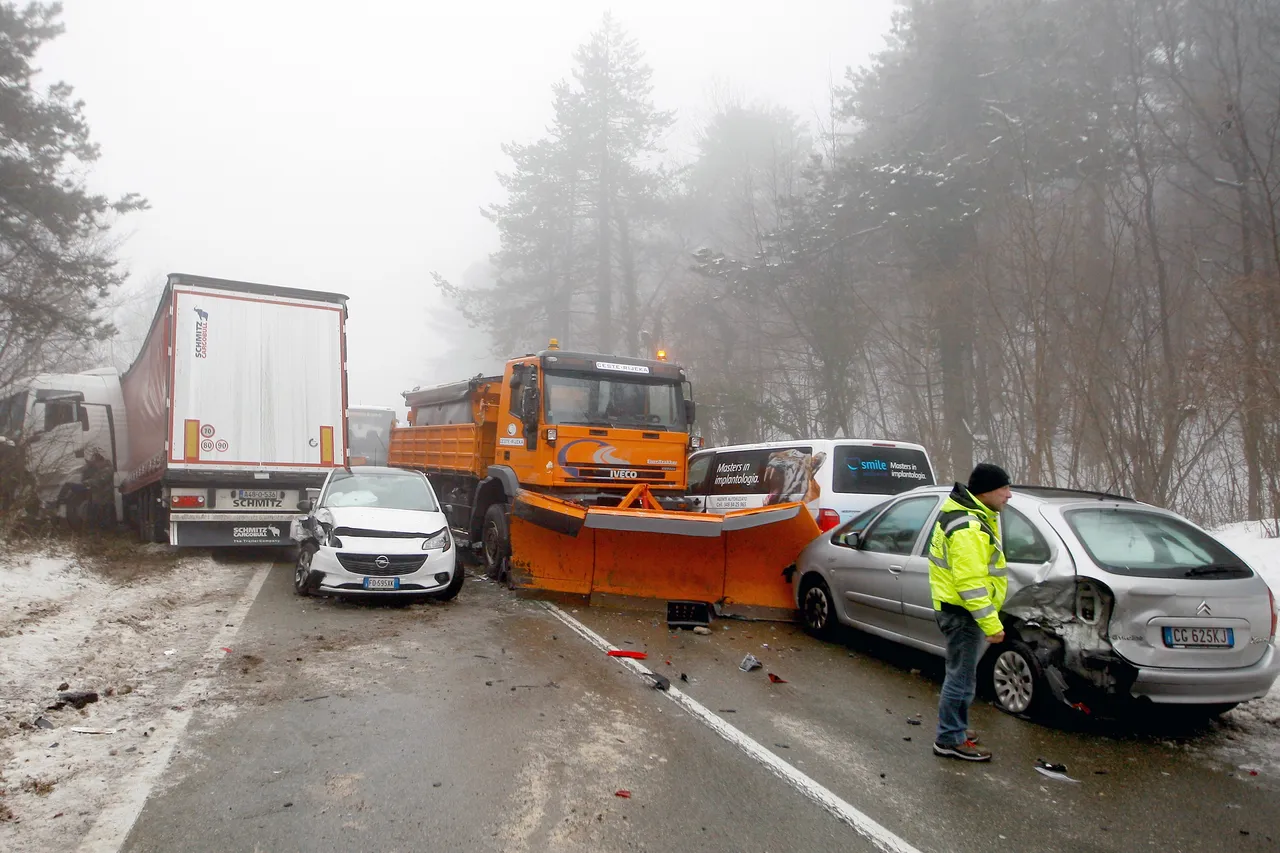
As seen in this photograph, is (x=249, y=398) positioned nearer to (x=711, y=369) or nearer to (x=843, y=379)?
(x=843, y=379)

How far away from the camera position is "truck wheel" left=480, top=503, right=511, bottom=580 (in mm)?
11234

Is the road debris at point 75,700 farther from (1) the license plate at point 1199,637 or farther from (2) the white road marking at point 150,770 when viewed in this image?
(1) the license plate at point 1199,637

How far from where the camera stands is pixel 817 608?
8.51 m

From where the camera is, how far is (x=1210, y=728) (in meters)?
5.74

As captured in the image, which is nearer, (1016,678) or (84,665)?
(1016,678)

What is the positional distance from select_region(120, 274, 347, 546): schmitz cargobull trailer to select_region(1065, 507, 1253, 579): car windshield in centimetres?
1085

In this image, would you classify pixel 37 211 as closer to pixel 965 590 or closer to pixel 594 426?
pixel 594 426

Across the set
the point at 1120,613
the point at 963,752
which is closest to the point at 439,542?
the point at 963,752

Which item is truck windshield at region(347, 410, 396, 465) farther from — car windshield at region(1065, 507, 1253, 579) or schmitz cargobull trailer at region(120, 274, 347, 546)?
car windshield at region(1065, 507, 1253, 579)

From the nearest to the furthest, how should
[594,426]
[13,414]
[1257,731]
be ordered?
[1257,731] → [594,426] → [13,414]

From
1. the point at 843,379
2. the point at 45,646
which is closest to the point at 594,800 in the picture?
the point at 45,646

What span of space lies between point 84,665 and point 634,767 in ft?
15.6

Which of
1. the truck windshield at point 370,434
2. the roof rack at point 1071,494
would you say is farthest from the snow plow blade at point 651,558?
the truck windshield at point 370,434

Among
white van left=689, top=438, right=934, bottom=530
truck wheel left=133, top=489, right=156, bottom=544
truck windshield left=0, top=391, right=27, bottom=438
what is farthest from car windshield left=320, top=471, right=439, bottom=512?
truck windshield left=0, top=391, right=27, bottom=438
